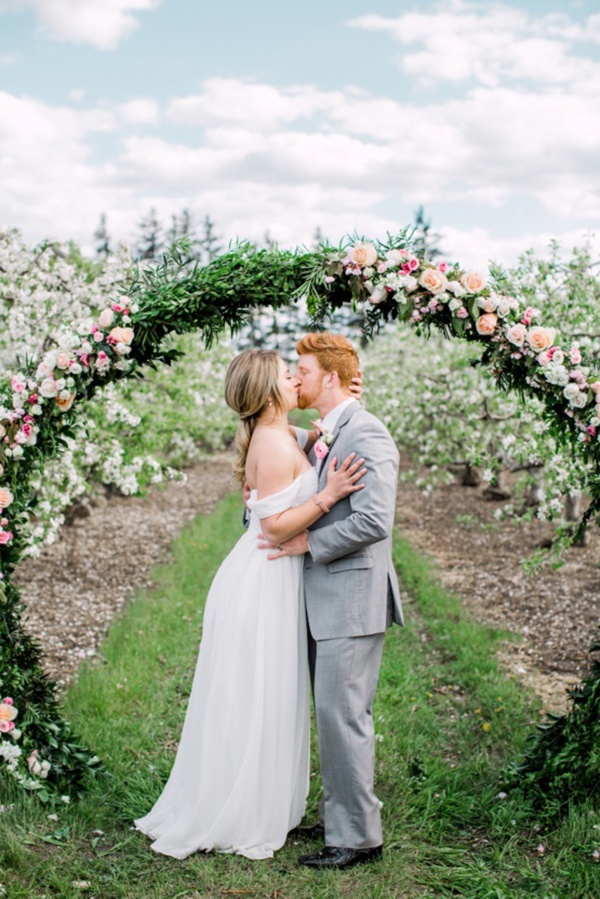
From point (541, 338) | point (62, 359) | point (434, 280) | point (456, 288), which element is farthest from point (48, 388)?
point (541, 338)

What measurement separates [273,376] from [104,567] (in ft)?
24.5

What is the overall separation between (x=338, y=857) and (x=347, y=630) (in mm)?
1179

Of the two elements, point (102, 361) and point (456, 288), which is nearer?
point (456, 288)

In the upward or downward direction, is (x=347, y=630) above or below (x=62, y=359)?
below

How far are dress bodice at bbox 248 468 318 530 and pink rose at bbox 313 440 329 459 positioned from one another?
15 centimetres

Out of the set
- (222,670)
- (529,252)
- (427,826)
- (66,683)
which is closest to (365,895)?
(427,826)

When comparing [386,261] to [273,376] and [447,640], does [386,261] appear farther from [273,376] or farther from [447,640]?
[447,640]

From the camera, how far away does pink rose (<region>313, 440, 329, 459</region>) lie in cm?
436

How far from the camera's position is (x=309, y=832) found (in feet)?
15.1

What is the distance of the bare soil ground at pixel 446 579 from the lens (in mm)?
7613

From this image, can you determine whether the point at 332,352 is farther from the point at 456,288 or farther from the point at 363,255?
the point at 456,288

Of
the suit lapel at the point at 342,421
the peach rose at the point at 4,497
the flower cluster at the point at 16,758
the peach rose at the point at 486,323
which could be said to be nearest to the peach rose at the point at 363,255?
the peach rose at the point at 486,323

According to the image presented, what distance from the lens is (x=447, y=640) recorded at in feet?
26.0

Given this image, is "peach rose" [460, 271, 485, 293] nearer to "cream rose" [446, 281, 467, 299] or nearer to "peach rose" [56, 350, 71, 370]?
"cream rose" [446, 281, 467, 299]
